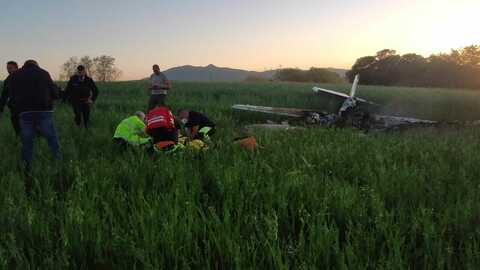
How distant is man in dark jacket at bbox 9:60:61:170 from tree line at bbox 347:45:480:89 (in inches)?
2029

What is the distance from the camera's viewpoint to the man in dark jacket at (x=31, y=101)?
6598 mm

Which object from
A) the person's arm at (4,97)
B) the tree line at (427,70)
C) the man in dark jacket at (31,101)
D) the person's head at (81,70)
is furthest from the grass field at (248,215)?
the tree line at (427,70)

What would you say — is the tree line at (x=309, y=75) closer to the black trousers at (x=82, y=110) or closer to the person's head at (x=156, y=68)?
the person's head at (x=156, y=68)

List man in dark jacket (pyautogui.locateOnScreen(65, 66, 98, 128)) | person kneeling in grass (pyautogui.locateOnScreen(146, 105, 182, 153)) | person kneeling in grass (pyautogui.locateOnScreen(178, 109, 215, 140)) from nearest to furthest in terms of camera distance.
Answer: person kneeling in grass (pyautogui.locateOnScreen(146, 105, 182, 153)), person kneeling in grass (pyautogui.locateOnScreen(178, 109, 215, 140)), man in dark jacket (pyautogui.locateOnScreen(65, 66, 98, 128))

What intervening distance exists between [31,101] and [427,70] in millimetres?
60783

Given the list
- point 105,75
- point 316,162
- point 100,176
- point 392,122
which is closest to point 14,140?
point 100,176

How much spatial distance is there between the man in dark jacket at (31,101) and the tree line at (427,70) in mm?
51543

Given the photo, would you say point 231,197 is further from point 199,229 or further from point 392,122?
point 392,122

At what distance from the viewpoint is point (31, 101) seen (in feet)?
21.7

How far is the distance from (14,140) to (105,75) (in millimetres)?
98584

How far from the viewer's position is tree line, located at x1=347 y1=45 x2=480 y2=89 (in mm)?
53891

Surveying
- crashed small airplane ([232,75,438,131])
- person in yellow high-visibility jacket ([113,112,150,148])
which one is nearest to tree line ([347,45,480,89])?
crashed small airplane ([232,75,438,131])

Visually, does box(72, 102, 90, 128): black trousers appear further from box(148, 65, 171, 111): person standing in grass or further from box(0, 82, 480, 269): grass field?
box(0, 82, 480, 269): grass field

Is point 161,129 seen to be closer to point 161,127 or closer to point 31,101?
point 161,127
